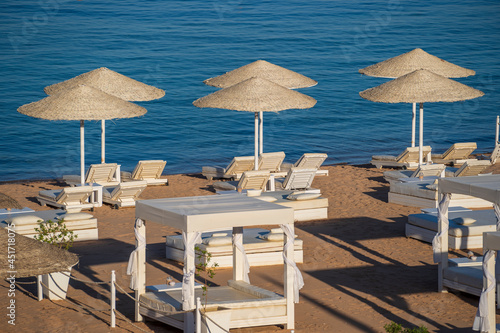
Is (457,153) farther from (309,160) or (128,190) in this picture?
(128,190)

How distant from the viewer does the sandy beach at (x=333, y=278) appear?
7.80m

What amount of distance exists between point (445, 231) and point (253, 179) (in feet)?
17.8

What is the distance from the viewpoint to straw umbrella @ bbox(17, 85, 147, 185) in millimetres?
13172

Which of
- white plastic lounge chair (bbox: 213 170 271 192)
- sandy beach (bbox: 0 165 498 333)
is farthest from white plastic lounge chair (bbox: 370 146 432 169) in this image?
white plastic lounge chair (bbox: 213 170 271 192)

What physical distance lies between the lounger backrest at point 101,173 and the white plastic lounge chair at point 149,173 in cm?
50

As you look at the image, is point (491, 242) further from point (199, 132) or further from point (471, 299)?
point (199, 132)

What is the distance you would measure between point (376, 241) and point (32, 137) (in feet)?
72.4

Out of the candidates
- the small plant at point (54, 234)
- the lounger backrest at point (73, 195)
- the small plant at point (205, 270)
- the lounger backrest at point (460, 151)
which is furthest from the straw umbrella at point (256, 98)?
the small plant at point (54, 234)

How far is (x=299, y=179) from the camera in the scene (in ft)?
46.2

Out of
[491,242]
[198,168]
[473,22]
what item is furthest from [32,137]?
[473,22]

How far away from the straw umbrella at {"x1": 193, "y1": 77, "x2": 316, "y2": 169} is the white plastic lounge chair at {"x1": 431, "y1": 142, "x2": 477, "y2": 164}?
4008 millimetres

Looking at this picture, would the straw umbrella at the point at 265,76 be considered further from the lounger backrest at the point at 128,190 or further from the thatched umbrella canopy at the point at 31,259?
the thatched umbrella canopy at the point at 31,259

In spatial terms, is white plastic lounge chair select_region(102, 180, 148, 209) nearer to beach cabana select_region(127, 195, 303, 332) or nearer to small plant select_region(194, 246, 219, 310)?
small plant select_region(194, 246, 219, 310)

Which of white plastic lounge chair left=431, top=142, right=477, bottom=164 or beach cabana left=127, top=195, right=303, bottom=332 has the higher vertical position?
white plastic lounge chair left=431, top=142, right=477, bottom=164
